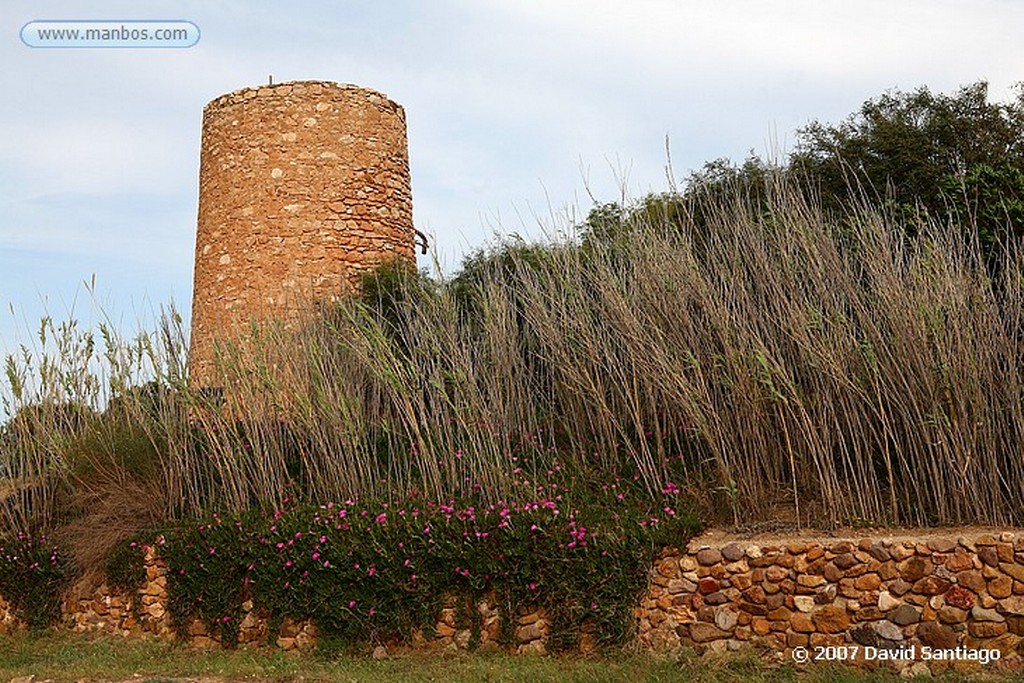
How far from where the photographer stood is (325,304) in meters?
9.86

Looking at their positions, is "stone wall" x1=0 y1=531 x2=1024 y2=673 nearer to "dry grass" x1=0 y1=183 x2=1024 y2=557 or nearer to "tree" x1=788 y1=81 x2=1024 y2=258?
"dry grass" x1=0 y1=183 x2=1024 y2=557

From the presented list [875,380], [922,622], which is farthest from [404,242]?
[922,622]

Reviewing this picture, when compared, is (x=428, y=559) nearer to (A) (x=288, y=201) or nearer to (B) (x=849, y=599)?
(B) (x=849, y=599)

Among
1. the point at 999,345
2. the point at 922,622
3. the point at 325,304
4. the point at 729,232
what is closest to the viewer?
the point at 922,622

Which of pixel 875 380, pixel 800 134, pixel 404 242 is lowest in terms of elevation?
pixel 875 380

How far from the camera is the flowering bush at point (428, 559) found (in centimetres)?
534

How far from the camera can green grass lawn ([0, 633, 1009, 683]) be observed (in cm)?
482

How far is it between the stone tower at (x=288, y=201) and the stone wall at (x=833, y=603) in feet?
17.9

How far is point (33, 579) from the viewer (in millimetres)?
7305

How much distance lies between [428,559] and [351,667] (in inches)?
27.7

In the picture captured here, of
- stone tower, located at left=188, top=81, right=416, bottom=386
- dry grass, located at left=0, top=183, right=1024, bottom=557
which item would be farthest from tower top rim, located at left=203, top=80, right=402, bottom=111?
dry grass, located at left=0, top=183, right=1024, bottom=557

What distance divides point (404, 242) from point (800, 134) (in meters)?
4.42

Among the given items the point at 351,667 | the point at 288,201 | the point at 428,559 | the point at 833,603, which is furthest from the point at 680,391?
the point at 288,201

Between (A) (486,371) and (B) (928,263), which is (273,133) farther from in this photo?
(B) (928,263)
